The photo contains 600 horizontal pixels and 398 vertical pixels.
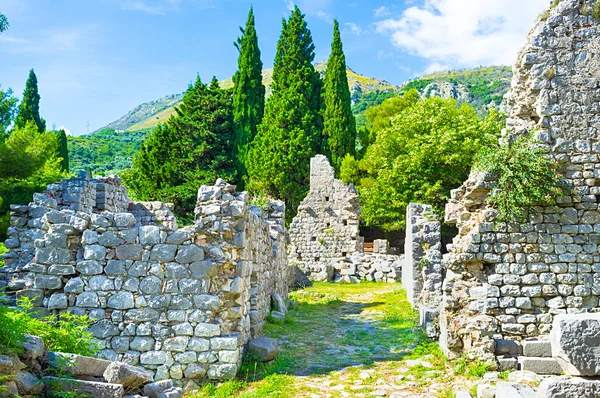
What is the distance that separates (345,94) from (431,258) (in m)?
24.6

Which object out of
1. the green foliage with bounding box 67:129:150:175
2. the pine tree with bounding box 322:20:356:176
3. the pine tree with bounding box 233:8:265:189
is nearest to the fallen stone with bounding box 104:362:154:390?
the pine tree with bounding box 233:8:265:189

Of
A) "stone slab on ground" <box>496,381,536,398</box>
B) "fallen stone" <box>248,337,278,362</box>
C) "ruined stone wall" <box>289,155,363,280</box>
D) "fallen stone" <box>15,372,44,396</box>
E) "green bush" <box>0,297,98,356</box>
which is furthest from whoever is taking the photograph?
"ruined stone wall" <box>289,155,363,280</box>

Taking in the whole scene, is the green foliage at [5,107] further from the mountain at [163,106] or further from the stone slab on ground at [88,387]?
the mountain at [163,106]

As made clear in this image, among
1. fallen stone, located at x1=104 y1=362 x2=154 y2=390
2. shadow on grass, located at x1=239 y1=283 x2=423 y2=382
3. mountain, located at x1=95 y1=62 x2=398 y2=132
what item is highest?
mountain, located at x1=95 y1=62 x2=398 y2=132

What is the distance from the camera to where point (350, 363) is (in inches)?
325

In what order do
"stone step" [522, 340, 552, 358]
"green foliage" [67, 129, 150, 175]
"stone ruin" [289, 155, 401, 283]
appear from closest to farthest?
"stone step" [522, 340, 552, 358] → "stone ruin" [289, 155, 401, 283] → "green foliage" [67, 129, 150, 175]

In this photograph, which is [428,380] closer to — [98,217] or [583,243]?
[583,243]

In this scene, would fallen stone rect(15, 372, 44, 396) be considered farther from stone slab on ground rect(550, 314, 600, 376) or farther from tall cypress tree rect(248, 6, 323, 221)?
tall cypress tree rect(248, 6, 323, 221)

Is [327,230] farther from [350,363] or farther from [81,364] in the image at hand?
[81,364]

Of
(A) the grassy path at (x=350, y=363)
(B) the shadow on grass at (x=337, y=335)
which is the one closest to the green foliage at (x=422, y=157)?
(B) the shadow on grass at (x=337, y=335)

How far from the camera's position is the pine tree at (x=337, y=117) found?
1335 inches

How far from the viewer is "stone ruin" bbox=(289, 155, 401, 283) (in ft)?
76.6

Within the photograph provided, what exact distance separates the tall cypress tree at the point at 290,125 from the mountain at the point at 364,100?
516 inches

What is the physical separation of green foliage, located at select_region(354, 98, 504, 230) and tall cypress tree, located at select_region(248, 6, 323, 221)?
186 inches
